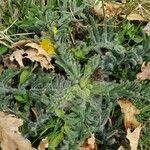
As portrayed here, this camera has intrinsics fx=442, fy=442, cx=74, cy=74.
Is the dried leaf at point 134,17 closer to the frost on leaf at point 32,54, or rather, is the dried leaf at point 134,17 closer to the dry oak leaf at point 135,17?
the dry oak leaf at point 135,17

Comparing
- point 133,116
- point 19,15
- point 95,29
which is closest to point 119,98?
point 133,116

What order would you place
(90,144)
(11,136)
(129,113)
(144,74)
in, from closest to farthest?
1. (11,136)
2. (90,144)
3. (129,113)
4. (144,74)

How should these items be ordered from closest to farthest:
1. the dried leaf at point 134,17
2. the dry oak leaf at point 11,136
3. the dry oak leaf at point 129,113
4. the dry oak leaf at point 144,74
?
the dry oak leaf at point 11,136 → the dry oak leaf at point 129,113 → the dry oak leaf at point 144,74 → the dried leaf at point 134,17

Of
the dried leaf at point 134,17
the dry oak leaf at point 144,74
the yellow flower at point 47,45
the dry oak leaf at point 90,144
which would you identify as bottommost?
the dry oak leaf at point 90,144

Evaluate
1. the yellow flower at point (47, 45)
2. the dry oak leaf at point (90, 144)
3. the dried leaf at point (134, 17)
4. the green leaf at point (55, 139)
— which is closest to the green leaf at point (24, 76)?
the yellow flower at point (47, 45)

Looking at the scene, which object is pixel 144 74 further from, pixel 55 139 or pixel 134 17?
pixel 55 139

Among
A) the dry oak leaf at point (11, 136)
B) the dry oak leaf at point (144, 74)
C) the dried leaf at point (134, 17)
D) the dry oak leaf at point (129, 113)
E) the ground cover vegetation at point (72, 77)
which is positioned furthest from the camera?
the dried leaf at point (134, 17)

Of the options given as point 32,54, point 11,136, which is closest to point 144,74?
point 32,54

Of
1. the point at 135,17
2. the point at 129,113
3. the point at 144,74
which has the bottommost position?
the point at 129,113
